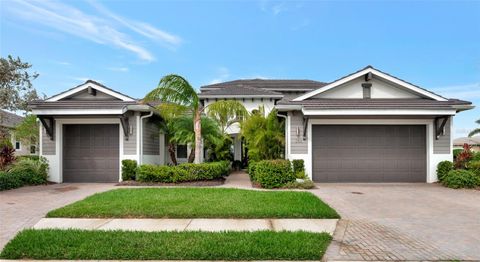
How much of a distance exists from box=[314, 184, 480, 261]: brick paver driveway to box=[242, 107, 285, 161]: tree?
3.43 meters

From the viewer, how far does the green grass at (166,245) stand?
4.59 metres

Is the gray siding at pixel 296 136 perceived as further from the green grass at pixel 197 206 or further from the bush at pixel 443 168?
the bush at pixel 443 168

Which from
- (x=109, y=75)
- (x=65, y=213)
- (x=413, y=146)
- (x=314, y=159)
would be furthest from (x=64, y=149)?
(x=413, y=146)

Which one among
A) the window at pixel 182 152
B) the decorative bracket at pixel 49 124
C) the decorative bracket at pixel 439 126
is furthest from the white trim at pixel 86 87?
the decorative bracket at pixel 439 126

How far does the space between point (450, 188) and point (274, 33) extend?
1062 centimetres

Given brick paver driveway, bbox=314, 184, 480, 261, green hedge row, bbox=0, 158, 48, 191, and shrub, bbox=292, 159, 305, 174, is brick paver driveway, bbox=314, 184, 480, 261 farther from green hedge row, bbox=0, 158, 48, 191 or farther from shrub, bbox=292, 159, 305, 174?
green hedge row, bbox=0, 158, 48, 191

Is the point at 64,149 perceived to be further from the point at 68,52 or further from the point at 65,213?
the point at 65,213

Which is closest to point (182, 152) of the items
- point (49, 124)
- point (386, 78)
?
point (49, 124)

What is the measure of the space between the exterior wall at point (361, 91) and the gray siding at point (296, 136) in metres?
1.45

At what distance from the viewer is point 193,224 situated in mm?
6422

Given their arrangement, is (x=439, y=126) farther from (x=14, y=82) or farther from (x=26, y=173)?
(x=14, y=82)

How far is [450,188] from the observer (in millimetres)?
11984

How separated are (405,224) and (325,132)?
7.31 meters

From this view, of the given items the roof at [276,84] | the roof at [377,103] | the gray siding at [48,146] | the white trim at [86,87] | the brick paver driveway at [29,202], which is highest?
the roof at [276,84]
